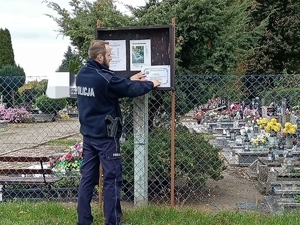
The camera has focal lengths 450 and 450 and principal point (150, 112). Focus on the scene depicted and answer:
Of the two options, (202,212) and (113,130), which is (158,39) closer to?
(113,130)

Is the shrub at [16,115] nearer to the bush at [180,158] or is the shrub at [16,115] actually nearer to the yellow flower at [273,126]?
the yellow flower at [273,126]

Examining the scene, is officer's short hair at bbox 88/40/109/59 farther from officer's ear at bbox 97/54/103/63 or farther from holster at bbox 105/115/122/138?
holster at bbox 105/115/122/138

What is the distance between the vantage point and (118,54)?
553 centimetres

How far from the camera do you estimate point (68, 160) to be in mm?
7379

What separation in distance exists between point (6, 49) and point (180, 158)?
3292cm

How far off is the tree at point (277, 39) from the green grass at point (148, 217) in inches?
943

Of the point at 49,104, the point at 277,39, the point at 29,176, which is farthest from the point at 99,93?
the point at 277,39

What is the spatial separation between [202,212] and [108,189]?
1.40 m

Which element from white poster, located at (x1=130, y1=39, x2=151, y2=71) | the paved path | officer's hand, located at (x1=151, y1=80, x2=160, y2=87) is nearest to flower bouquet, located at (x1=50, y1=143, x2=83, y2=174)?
white poster, located at (x1=130, y1=39, x2=151, y2=71)

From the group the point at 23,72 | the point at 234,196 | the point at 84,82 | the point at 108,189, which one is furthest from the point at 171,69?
the point at 23,72

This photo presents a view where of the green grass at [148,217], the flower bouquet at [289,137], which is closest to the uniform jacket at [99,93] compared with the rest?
the green grass at [148,217]

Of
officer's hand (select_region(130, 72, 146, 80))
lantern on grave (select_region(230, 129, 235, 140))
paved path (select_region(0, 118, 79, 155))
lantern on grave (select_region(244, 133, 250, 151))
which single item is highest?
officer's hand (select_region(130, 72, 146, 80))

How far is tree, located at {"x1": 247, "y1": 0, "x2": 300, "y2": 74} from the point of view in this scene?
94.1 feet

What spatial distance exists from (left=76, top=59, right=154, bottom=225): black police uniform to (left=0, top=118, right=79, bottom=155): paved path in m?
9.01
